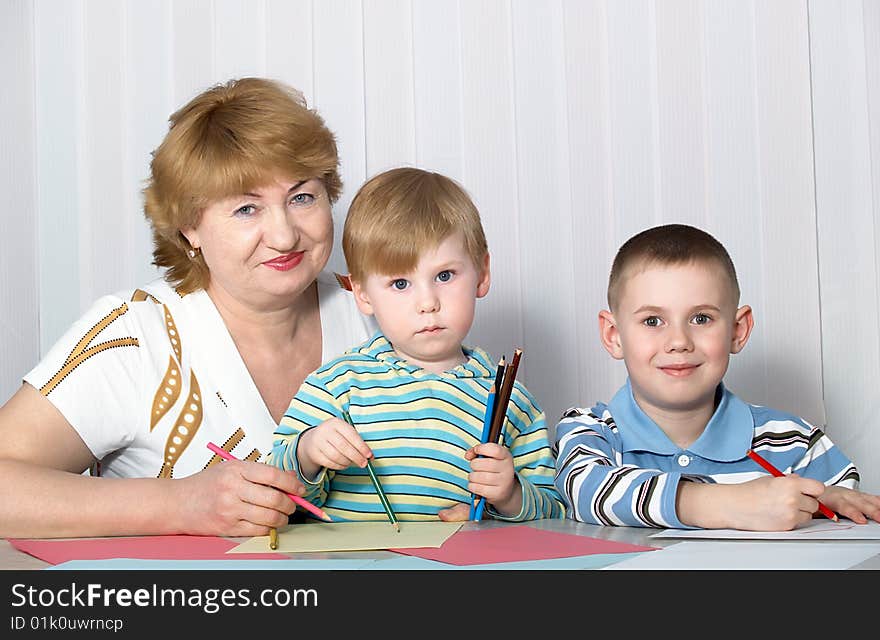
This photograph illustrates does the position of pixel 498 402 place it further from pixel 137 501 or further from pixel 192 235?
pixel 192 235

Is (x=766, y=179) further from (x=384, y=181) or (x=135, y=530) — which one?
(x=135, y=530)

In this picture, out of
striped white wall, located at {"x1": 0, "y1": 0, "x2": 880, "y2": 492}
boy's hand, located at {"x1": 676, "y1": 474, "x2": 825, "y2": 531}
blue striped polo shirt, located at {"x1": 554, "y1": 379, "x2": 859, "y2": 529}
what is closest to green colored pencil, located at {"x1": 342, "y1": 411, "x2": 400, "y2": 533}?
blue striped polo shirt, located at {"x1": 554, "y1": 379, "x2": 859, "y2": 529}

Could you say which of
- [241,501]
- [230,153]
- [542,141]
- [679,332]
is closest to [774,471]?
[679,332]

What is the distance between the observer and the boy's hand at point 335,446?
1.22m

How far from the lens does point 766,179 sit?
2.19 meters

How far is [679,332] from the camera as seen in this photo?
4.65 ft

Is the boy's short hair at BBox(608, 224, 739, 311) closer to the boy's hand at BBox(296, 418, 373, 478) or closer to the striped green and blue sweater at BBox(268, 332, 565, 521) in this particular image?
the striped green and blue sweater at BBox(268, 332, 565, 521)

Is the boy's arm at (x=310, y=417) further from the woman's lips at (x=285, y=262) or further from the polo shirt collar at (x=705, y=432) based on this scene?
the polo shirt collar at (x=705, y=432)

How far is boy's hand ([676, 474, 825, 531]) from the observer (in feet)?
3.80

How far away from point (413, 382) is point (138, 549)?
41 centimetres

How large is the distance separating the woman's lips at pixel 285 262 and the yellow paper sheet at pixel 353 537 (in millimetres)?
428

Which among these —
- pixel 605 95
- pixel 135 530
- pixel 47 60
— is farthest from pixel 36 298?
pixel 605 95

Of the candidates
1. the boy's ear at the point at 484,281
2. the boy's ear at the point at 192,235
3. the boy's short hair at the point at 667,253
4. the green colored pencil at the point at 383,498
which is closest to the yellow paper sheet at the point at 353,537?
the green colored pencil at the point at 383,498

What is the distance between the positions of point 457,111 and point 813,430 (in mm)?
1057
